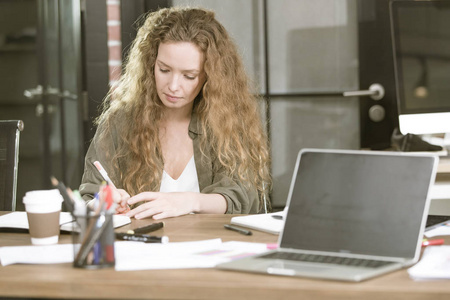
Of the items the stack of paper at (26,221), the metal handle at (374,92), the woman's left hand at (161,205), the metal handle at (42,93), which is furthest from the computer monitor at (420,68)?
the metal handle at (42,93)

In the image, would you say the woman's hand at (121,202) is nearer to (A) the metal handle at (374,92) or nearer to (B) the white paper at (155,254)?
(B) the white paper at (155,254)

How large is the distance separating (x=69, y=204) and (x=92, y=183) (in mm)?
875

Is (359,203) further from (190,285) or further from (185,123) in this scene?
(185,123)

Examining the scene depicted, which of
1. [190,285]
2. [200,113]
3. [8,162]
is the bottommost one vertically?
[190,285]

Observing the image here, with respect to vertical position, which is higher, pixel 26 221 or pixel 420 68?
pixel 420 68

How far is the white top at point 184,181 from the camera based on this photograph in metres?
2.24

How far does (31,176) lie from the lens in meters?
4.12

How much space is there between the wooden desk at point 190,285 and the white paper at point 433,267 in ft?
0.04

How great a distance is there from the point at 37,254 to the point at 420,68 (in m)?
1.90

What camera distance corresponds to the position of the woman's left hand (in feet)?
5.81

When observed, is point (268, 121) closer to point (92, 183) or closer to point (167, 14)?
point (167, 14)

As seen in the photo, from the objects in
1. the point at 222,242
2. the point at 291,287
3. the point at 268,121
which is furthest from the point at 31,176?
the point at 291,287

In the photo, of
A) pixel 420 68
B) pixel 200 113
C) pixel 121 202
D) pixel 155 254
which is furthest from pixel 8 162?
pixel 420 68

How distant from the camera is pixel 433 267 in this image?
1140mm
